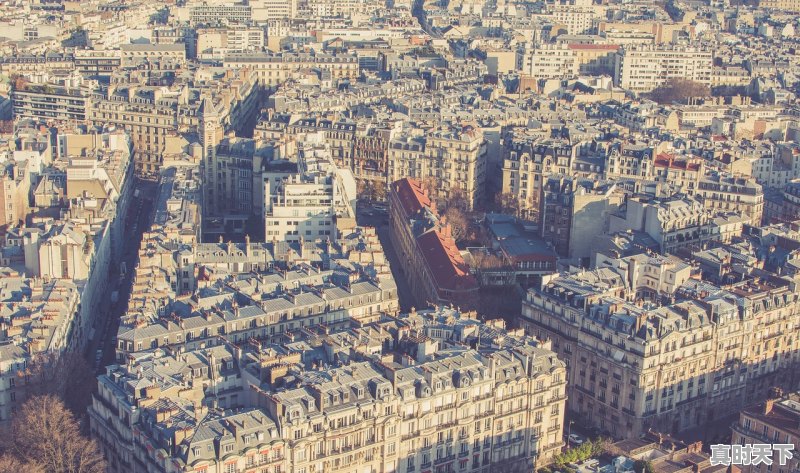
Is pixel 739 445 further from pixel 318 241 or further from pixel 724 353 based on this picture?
pixel 318 241

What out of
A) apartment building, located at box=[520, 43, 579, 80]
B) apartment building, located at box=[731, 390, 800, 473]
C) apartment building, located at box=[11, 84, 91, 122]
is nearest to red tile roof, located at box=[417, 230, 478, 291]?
apartment building, located at box=[731, 390, 800, 473]

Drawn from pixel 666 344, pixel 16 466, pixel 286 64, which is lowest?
pixel 16 466

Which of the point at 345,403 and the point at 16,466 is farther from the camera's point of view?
the point at 345,403

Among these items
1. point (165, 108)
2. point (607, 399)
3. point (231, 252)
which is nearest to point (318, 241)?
point (231, 252)

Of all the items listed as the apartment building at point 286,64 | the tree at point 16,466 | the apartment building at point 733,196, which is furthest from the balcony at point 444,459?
the apartment building at point 286,64

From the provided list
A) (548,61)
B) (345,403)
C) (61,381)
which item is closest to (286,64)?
(548,61)

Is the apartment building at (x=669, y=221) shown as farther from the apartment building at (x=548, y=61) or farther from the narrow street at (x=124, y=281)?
the apartment building at (x=548, y=61)

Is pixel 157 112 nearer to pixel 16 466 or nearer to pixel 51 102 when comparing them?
pixel 51 102

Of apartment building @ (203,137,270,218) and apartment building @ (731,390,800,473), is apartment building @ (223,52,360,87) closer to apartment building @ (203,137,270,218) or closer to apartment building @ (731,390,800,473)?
apartment building @ (203,137,270,218)
